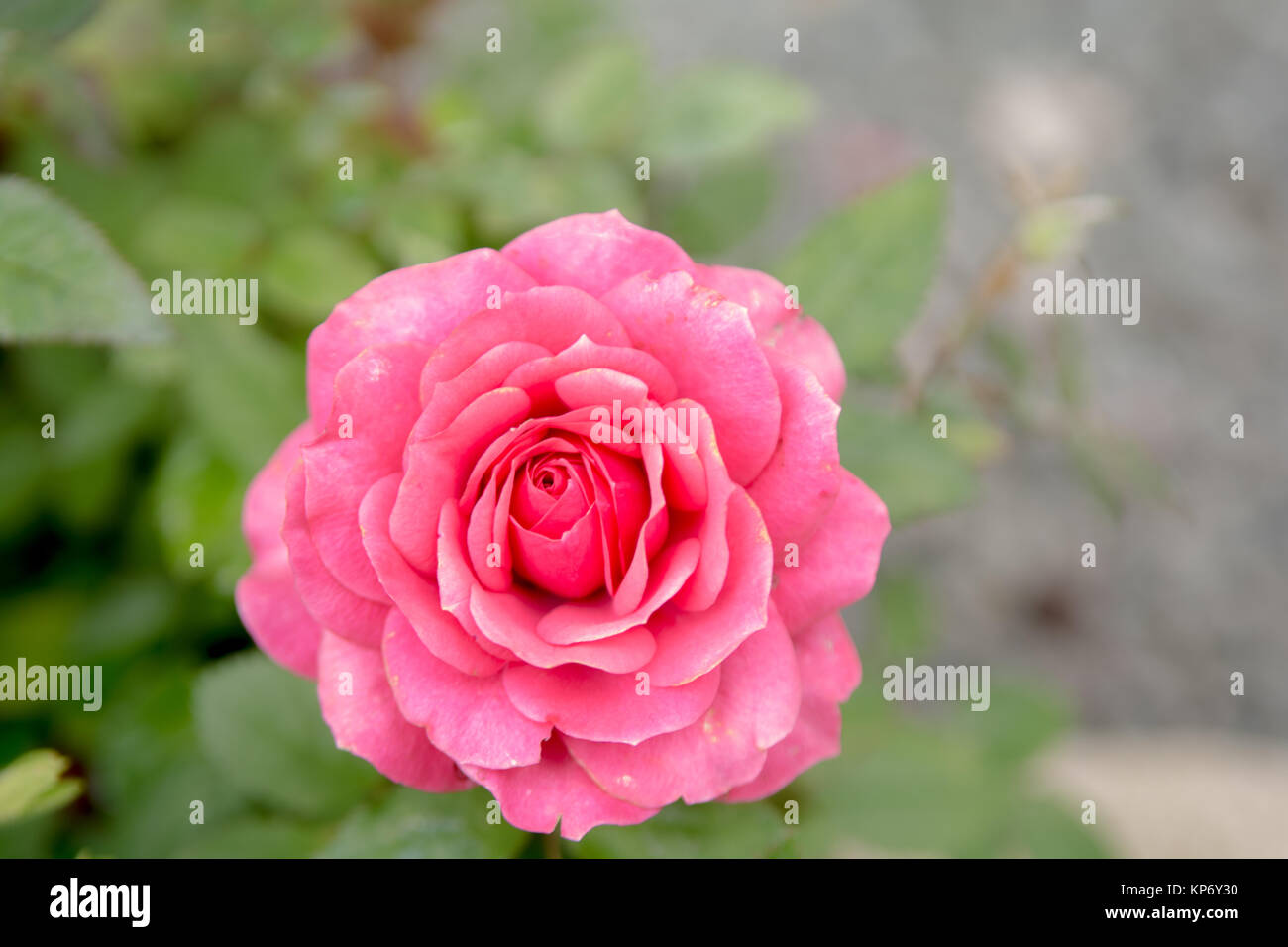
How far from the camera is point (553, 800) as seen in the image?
0.66 meters

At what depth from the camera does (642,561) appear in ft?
2.10

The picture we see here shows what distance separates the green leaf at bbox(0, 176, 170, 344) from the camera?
0.75 meters

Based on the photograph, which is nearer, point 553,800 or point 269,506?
point 553,800

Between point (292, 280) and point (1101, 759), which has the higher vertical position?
point (292, 280)

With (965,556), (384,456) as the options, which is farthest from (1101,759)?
(384,456)

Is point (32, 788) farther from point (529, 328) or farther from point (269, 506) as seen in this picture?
point (529, 328)

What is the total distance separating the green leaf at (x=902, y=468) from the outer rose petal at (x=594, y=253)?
37 centimetres

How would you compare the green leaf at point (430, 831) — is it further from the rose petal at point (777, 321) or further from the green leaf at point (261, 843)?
the rose petal at point (777, 321)

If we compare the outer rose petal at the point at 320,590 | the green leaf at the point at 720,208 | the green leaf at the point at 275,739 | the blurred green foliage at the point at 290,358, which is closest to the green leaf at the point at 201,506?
the blurred green foliage at the point at 290,358

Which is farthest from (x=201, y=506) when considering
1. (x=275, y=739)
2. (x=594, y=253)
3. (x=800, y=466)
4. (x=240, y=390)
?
(x=800, y=466)

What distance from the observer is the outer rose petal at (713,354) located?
647 mm

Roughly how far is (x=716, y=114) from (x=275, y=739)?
101cm
